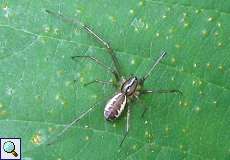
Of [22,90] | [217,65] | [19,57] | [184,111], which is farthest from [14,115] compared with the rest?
[217,65]

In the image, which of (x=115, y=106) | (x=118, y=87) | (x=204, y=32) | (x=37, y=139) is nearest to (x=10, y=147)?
(x=37, y=139)

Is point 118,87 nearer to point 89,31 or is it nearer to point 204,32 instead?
point 89,31

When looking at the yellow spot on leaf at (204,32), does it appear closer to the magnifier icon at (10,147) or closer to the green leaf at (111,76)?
the green leaf at (111,76)

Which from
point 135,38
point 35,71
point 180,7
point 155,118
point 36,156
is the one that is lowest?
point 36,156

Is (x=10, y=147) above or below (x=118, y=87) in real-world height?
below

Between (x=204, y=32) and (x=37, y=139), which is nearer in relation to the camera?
(x=37, y=139)

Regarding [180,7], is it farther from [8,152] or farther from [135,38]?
[8,152]
